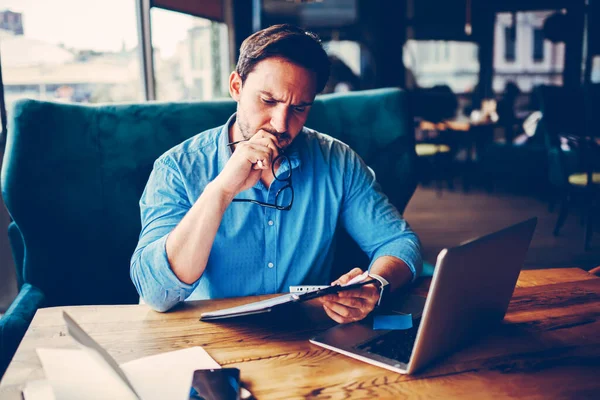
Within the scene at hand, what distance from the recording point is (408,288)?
1340mm

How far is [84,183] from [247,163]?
2.36ft

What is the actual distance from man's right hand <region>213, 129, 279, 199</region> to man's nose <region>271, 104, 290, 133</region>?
34 millimetres

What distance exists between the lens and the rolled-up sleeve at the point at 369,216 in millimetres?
1529

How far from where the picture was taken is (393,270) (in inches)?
52.8

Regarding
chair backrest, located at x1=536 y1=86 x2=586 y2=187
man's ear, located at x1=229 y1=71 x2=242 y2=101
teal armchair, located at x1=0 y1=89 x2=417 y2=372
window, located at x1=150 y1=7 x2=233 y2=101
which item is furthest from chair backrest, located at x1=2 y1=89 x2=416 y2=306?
chair backrest, located at x1=536 y1=86 x2=586 y2=187

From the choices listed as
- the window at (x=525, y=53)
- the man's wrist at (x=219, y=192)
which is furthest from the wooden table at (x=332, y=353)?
the window at (x=525, y=53)

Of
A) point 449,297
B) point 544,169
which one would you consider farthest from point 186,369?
point 544,169

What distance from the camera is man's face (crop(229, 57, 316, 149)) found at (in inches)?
55.2

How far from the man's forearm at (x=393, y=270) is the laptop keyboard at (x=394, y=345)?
9.4 inches

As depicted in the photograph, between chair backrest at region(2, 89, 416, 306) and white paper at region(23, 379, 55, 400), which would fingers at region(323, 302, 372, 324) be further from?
chair backrest at region(2, 89, 416, 306)

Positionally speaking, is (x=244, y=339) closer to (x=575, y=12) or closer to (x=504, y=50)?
(x=575, y=12)

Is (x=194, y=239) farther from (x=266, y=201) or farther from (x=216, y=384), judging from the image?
(x=216, y=384)

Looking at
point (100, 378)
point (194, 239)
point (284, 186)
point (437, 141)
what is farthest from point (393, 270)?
point (437, 141)

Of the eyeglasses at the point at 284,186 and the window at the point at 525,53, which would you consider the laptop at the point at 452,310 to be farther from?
the window at the point at 525,53
